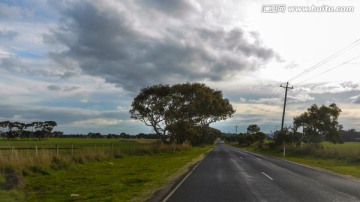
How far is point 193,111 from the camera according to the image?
206ft

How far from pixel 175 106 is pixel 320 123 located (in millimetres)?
23549

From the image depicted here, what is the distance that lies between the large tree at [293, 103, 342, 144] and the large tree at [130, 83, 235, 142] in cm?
1511

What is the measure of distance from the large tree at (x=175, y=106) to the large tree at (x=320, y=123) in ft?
49.6

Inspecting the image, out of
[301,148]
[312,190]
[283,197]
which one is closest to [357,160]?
[301,148]

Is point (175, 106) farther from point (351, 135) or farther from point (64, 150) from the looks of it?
point (351, 135)

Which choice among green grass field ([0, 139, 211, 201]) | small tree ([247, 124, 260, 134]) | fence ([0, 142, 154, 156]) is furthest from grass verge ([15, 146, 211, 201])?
small tree ([247, 124, 260, 134])

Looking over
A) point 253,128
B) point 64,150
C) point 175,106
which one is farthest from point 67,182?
point 253,128

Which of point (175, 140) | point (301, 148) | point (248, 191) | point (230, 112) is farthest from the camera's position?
point (230, 112)

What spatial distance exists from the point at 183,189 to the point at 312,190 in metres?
4.72

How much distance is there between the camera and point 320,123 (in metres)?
60.1

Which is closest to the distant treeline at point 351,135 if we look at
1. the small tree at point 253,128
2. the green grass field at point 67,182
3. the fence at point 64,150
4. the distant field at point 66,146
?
the small tree at point 253,128

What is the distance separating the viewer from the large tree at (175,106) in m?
59.7

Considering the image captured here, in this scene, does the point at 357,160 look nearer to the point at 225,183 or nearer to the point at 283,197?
the point at 225,183

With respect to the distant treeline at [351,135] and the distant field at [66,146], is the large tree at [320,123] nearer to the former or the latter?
the distant field at [66,146]
